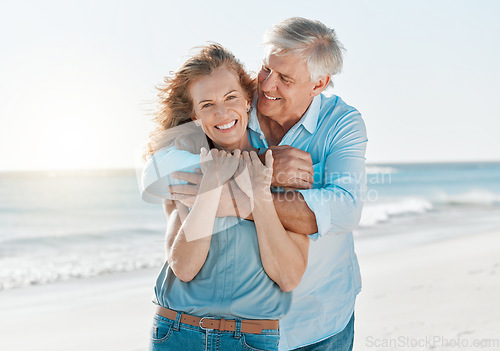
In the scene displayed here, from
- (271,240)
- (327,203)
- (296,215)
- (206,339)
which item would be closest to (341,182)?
(327,203)

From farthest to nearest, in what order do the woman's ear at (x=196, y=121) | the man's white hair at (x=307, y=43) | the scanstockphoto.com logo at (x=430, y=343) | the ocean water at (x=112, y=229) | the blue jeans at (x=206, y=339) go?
1. the ocean water at (x=112, y=229)
2. the scanstockphoto.com logo at (x=430, y=343)
3. the man's white hair at (x=307, y=43)
4. the woman's ear at (x=196, y=121)
5. the blue jeans at (x=206, y=339)

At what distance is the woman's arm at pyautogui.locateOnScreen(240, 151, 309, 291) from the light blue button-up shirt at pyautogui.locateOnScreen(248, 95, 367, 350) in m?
0.14

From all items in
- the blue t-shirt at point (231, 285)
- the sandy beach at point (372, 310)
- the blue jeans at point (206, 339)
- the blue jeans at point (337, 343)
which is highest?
the blue t-shirt at point (231, 285)

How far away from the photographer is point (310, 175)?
197cm

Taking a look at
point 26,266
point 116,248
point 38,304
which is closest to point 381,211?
point 116,248

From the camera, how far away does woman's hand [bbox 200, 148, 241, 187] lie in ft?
5.96

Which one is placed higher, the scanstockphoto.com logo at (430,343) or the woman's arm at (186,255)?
the woman's arm at (186,255)

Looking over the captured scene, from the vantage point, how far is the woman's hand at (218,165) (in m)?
1.82

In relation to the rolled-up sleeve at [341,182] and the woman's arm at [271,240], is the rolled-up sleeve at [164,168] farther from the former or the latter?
the rolled-up sleeve at [341,182]

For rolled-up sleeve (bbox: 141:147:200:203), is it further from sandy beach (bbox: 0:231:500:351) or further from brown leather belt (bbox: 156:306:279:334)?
sandy beach (bbox: 0:231:500:351)

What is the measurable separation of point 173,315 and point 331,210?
65 centimetres

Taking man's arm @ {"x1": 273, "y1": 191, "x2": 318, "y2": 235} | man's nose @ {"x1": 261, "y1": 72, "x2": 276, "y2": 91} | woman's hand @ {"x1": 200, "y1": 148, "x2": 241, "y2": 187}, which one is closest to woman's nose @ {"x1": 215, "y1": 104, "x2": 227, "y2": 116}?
woman's hand @ {"x1": 200, "y1": 148, "x2": 241, "y2": 187}

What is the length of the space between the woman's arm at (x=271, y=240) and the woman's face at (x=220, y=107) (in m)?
0.32

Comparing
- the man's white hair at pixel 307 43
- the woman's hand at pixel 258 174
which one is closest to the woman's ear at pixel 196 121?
the woman's hand at pixel 258 174
